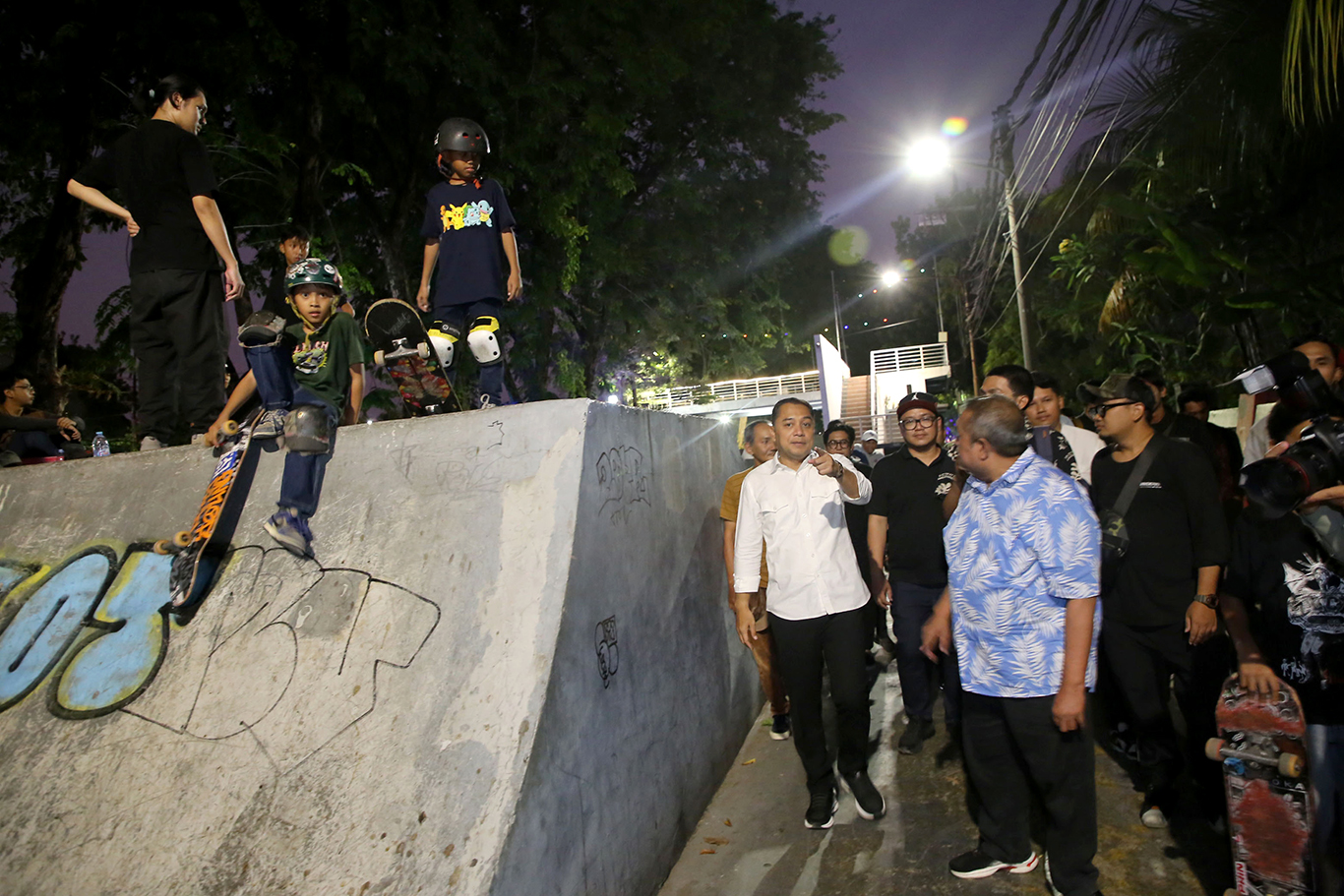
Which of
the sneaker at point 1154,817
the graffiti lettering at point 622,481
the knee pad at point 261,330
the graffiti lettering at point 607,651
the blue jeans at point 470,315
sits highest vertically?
the blue jeans at point 470,315

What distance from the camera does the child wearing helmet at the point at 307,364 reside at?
3684 mm

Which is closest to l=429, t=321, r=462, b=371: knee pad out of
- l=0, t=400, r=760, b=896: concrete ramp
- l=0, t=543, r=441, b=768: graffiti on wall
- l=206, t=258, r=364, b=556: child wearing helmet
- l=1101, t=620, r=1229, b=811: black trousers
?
l=206, t=258, r=364, b=556: child wearing helmet

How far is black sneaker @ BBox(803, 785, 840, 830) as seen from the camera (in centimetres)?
370

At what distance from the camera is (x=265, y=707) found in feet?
9.52

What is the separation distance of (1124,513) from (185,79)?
5.43m

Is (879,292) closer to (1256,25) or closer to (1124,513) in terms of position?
(1256,25)

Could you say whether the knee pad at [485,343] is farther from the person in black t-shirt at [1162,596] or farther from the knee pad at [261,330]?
the person in black t-shirt at [1162,596]

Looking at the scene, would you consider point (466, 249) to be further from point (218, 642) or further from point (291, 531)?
point (218, 642)

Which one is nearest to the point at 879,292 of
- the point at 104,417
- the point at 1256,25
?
the point at 104,417

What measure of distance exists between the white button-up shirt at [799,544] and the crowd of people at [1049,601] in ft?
0.03

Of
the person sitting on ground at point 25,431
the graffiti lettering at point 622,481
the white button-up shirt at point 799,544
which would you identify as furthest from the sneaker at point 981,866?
the person sitting on ground at point 25,431

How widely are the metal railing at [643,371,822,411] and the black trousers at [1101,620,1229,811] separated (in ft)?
105

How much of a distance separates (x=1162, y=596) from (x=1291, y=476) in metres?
1.31

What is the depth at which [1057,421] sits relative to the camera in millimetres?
4625
